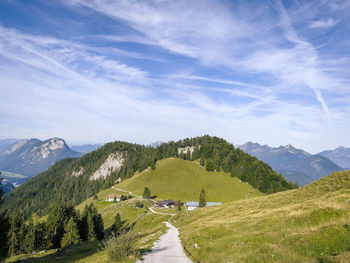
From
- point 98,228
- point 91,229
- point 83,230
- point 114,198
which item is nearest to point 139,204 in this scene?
point 114,198

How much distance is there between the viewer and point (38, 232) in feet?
234

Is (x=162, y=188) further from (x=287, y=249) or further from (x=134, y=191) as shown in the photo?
(x=287, y=249)

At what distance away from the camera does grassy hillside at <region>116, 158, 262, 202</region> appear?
156875 millimetres

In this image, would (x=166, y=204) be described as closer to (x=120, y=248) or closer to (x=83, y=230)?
(x=83, y=230)

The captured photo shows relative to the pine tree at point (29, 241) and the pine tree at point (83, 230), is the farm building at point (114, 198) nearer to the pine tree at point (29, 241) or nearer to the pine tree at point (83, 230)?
the pine tree at point (83, 230)

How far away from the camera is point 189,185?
17275 cm

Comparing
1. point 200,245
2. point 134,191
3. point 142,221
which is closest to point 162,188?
point 134,191

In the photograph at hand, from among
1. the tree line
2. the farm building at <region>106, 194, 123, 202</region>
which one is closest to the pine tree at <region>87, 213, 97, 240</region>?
the tree line

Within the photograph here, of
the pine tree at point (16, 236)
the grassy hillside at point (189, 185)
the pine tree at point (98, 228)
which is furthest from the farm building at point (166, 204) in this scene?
the pine tree at point (16, 236)

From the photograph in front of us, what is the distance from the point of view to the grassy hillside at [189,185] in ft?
515

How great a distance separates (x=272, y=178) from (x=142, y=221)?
122398 mm

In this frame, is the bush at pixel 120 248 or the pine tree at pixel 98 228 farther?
the pine tree at pixel 98 228

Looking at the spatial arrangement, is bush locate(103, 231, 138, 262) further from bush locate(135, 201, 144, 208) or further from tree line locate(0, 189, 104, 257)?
bush locate(135, 201, 144, 208)

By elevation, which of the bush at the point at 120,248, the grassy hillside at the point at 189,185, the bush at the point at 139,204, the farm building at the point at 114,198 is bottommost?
the farm building at the point at 114,198
